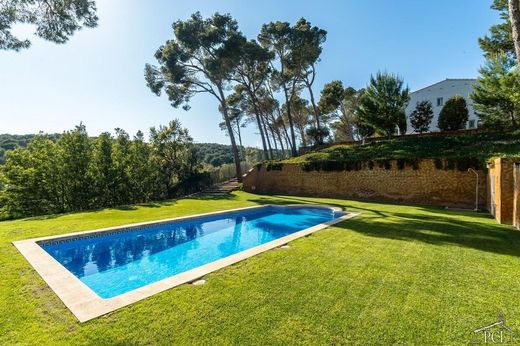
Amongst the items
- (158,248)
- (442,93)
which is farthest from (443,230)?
(442,93)

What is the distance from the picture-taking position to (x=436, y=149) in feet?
49.1

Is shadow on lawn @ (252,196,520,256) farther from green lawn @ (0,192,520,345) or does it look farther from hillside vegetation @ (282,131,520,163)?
hillside vegetation @ (282,131,520,163)

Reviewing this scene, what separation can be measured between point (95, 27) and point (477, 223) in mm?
11911

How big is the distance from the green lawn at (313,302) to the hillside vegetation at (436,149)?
331 inches

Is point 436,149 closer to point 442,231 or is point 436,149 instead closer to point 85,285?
point 442,231

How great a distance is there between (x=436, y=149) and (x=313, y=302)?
14767 millimetres

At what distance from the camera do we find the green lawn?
2.71 metres

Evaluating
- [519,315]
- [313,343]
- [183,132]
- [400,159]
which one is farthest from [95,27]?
[183,132]

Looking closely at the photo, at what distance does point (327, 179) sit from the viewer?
54.1 feet

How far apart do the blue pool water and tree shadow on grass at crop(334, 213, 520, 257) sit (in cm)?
252

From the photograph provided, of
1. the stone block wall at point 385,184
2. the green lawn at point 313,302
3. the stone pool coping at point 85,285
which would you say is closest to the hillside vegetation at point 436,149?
the stone block wall at point 385,184

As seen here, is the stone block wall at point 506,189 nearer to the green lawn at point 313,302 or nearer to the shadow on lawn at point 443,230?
the shadow on lawn at point 443,230

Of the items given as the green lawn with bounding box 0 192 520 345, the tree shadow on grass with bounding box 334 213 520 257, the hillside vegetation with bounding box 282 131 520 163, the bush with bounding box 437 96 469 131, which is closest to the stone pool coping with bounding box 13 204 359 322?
the green lawn with bounding box 0 192 520 345

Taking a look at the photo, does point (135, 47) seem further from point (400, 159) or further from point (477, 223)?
point (477, 223)
